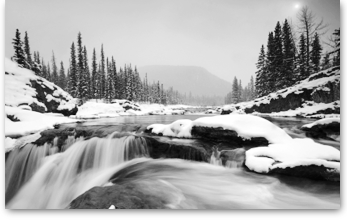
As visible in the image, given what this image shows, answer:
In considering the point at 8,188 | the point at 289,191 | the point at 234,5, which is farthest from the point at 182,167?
the point at 234,5

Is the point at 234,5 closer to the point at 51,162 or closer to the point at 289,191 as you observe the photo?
the point at 289,191

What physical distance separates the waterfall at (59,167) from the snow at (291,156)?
366 cm

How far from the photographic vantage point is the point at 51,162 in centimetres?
421

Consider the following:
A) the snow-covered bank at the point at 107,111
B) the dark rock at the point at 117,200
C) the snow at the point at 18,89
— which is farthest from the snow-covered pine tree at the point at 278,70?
the snow-covered bank at the point at 107,111

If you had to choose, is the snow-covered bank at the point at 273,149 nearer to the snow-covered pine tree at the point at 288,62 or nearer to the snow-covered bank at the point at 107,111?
the snow-covered pine tree at the point at 288,62

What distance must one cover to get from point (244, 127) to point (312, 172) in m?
1.81

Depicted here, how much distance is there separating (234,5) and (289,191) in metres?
5.09

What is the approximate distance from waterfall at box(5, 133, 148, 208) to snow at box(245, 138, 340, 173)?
366cm

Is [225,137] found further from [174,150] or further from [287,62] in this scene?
[287,62]

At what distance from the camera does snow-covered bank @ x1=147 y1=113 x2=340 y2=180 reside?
119 inches

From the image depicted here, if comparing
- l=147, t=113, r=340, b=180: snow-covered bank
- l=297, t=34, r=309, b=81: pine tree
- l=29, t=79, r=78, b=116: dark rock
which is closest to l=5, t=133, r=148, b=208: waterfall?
l=147, t=113, r=340, b=180: snow-covered bank

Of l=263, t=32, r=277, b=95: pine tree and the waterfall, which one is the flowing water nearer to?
the waterfall

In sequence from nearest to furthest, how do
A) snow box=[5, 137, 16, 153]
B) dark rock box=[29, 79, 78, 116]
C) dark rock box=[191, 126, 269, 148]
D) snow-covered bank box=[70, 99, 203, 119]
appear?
snow box=[5, 137, 16, 153] → dark rock box=[191, 126, 269, 148] → dark rock box=[29, 79, 78, 116] → snow-covered bank box=[70, 99, 203, 119]

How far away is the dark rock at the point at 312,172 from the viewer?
9.50ft
